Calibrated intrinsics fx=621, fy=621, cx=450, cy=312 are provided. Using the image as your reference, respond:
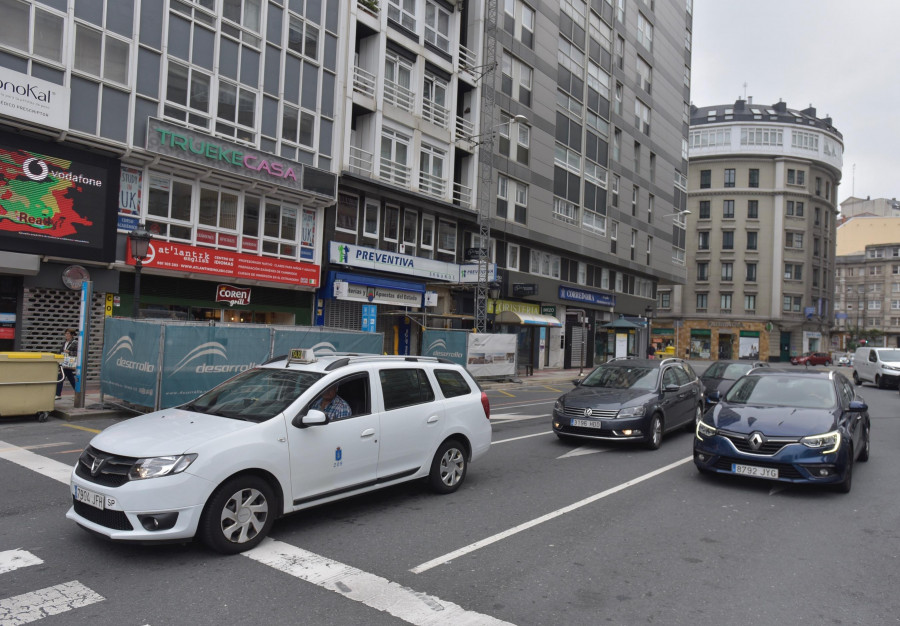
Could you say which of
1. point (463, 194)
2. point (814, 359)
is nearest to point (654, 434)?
point (463, 194)

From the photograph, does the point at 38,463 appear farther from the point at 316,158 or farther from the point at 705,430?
the point at 316,158

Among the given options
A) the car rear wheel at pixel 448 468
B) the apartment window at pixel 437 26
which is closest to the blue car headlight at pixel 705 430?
the car rear wheel at pixel 448 468

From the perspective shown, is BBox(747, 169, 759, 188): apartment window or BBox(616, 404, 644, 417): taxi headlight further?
BBox(747, 169, 759, 188): apartment window

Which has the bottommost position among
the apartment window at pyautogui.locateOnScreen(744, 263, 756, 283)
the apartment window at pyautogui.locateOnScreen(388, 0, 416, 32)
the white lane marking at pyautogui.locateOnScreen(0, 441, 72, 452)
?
the white lane marking at pyautogui.locateOnScreen(0, 441, 72, 452)

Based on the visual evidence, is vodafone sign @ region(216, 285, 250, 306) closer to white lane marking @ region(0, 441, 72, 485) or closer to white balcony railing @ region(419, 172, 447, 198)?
white balcony railing @ region(419, 172, 447, 198)

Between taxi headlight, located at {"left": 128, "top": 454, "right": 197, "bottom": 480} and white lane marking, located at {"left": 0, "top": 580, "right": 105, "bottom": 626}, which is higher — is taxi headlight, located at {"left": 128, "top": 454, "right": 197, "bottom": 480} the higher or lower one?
the higher one

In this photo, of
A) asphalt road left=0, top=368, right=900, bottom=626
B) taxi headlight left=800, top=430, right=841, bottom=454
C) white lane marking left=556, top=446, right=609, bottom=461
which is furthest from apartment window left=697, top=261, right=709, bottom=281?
taxi headlight left=800, top=430, right=841, bottom=454

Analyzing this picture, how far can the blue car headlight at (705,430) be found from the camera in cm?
779

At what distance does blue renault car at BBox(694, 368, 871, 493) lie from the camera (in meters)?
7.13

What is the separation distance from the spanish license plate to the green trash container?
1132cm

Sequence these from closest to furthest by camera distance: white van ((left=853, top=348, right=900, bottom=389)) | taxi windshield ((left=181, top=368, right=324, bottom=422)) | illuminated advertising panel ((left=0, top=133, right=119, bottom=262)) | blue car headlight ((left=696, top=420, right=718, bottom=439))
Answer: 1. taxi windshield ((left=181, top=368, right=324, bottom=422))
2. blue car headlight ((left=696, top=420, right=718, bottom=439))
3. illuminated advertising panel ((left=0, top=133, right=119, bottom=262))
4. white van ((left=853, top=348, right=900, bottom=389))

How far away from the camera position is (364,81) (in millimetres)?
23453

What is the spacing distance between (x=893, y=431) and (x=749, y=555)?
10.7m

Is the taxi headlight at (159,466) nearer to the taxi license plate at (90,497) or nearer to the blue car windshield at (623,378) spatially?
the taxi license plate at (90,497)
